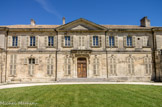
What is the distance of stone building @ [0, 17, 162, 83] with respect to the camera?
1705cm

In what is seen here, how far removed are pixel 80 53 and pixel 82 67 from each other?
74.5 inches

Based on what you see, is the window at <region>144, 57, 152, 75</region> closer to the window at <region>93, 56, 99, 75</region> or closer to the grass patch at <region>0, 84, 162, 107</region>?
the window at <region>93, 56, 99, 75</region>

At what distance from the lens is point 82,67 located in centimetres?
1739

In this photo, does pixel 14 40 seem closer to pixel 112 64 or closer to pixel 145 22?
pixel 112 64

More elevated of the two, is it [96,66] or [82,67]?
[96,66]

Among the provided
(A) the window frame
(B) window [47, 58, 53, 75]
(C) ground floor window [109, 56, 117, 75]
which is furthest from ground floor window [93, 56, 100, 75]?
(A) the window frame

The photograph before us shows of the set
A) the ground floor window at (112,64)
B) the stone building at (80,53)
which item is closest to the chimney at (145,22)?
the stone building at (80,53)

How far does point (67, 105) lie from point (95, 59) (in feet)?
40.4

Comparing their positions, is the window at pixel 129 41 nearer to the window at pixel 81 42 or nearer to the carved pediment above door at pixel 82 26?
the carved pediment above door at pixel 82 26

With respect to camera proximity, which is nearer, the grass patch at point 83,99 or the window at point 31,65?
the grass patch at point 83,99

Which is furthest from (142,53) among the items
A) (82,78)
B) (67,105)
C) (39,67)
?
→ (67,105)

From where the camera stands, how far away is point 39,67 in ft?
56.3

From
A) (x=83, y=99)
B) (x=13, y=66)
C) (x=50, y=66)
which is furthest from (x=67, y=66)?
(x=83, y=99)

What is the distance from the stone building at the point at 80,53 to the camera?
55.9 feet
